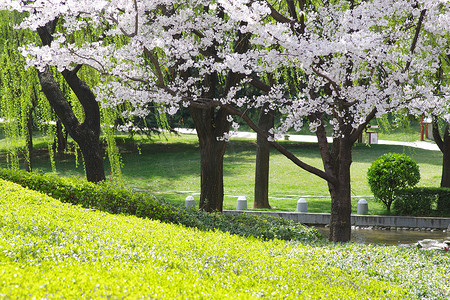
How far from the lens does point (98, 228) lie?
580cm

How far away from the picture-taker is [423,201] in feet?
44.9

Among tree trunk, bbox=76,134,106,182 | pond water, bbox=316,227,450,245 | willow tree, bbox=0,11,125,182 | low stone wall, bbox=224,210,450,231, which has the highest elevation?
willow tree, bbox=0,11,125,182

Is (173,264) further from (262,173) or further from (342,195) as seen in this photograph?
(262,173)

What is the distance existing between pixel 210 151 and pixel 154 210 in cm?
211

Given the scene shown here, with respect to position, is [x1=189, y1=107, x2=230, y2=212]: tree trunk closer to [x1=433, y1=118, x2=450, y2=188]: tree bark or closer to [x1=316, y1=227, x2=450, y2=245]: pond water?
[x1=316, y1=227, x2=450, y2=245]: pond water

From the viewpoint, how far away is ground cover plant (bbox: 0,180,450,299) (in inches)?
131

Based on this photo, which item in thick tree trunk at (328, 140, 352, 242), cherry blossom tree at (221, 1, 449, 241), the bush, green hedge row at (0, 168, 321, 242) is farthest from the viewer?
the bush

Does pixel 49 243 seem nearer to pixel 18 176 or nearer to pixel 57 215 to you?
pixel 57 215

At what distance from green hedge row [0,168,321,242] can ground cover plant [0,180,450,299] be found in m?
1.17

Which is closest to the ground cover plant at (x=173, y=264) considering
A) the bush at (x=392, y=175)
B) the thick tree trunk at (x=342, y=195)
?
the thick tree trunk at (x=342, y=195)

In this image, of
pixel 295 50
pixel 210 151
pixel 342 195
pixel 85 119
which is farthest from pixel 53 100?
pixel 342 195

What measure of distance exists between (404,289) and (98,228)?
136 inches

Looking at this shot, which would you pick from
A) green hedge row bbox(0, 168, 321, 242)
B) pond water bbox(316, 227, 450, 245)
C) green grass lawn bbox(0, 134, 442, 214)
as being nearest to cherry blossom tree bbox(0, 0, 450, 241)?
green hedge row bbox(0, 168, 321, 242)

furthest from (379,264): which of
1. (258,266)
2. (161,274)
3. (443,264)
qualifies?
(161,274)
